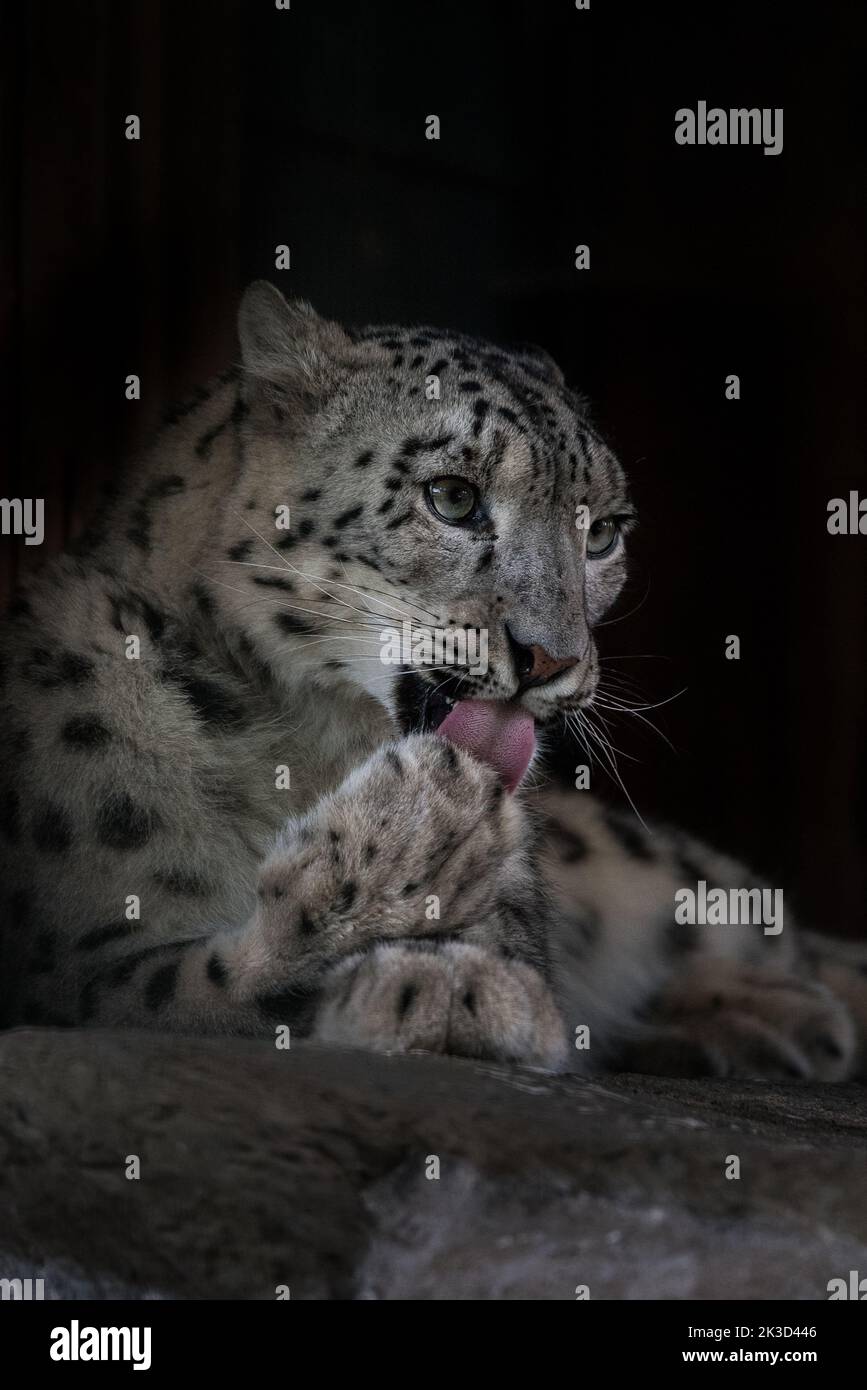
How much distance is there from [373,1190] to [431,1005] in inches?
18.8

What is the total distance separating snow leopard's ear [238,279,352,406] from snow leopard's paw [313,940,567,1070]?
1010 millimetres

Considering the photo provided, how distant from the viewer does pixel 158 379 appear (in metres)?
3.93

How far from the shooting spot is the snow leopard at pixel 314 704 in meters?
2.24

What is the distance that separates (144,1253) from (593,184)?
10.9 feet

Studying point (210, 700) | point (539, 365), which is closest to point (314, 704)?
point (210, 700)

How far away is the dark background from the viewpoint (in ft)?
12.0

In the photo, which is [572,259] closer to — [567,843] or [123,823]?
[567,843]

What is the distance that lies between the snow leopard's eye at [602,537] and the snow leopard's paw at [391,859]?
2.27ft

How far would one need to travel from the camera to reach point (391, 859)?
7.39ft

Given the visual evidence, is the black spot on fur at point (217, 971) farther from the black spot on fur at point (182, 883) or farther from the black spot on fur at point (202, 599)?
the black spot on fur at point (202, 599)

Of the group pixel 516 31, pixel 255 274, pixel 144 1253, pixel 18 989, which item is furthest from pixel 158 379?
pixel 144 1253

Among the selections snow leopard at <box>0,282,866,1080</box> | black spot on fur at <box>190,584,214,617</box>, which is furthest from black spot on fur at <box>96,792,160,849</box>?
black spot on fur at <box>190,584,214,617</box>

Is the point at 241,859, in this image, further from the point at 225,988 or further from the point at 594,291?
the point at 594,291

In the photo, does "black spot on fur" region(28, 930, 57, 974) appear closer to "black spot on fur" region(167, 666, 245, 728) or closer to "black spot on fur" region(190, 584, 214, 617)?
"black spot on fur" region(167, 666, 245, 728)
